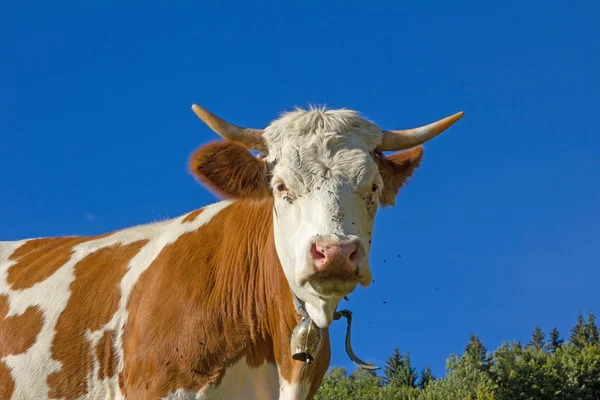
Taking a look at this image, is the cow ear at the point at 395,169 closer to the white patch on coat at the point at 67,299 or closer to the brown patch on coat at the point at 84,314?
the white patch on coat at the point at 67,299

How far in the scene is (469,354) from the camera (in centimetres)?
1234

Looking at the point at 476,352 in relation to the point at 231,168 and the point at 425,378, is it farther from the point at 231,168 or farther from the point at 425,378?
the point at 231,168

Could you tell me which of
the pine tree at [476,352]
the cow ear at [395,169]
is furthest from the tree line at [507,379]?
the cow ear at [395,169]

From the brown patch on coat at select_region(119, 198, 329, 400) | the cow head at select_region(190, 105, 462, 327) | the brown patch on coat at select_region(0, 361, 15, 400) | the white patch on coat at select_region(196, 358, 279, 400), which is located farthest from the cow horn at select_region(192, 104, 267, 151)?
the brown patch on coat at select_region(0, 361, 15, 400)

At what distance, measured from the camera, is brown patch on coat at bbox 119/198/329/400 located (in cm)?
655

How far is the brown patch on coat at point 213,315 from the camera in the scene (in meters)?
6.55

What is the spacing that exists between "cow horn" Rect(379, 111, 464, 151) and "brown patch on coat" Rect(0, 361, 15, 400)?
4.06m

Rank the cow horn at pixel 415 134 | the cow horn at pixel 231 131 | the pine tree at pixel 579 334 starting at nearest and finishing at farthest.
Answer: the cow horn at pixel 231 131, the cow horn at pixel 415 134, the pine tree at pixel 579 334

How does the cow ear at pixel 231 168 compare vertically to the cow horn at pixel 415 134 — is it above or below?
below

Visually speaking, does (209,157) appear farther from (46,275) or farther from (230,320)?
(46,275)

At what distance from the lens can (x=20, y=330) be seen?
790cm

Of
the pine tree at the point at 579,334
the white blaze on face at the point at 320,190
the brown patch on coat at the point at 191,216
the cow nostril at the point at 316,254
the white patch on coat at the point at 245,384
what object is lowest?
the white patch on coat at the point at 245,384

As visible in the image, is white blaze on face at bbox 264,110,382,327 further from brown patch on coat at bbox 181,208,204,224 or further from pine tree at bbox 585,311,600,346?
pine tree at bbox 585,311,600,346

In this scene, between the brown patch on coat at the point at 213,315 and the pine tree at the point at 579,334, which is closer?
the brown patch on coat at the point at 213,315
